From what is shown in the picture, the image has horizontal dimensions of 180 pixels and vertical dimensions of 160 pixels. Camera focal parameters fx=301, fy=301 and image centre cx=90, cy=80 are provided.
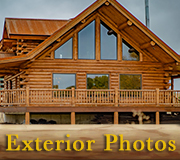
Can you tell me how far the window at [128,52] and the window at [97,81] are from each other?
5.88 ft

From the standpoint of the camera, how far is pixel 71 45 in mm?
18406

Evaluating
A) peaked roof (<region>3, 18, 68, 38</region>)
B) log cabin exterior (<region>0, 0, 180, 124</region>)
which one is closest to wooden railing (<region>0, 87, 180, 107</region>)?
log cabin exterior (<region>0, 0, 180, 124</region>)

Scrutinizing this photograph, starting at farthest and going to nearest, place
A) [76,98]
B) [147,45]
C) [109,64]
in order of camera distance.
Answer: [109,64] < [147,45] < [76,98]

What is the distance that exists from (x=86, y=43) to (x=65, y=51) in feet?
4.66

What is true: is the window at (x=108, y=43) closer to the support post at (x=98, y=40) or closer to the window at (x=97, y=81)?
the support post at (x=98, y=40)

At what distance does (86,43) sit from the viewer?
18.7 meters

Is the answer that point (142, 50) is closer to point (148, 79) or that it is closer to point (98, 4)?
point (148, 79)

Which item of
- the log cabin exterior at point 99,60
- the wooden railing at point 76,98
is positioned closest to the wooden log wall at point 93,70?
the log cabin exterior at point 99,60

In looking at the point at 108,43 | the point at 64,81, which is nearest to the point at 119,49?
the point at 108,43

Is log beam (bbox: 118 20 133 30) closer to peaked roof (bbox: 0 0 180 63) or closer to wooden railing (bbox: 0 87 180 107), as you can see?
peaked roof (bbox: 0 0 180 63)

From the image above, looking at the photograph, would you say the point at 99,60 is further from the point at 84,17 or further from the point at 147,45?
the point at 147,45

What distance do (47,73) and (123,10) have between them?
18.9 ft

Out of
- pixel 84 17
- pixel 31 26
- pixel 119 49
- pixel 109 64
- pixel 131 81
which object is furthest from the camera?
pixel 31 26

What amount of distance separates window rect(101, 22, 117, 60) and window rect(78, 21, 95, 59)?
64 cm
